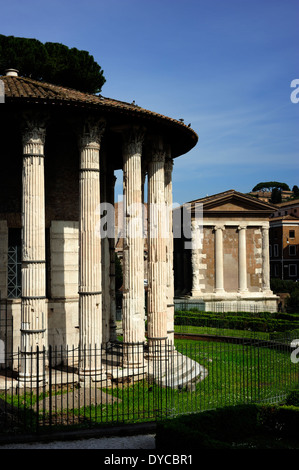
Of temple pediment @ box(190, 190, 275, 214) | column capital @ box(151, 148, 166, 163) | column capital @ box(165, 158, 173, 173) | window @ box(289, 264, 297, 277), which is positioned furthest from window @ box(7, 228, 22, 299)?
window @ box(289, 264, 297, 277)

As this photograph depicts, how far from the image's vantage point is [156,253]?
15.0 m

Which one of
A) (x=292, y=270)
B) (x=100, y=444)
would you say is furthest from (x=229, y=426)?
(x=292, y=270)

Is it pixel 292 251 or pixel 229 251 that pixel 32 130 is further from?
pixel 292 251

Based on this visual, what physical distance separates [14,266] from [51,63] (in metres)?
15.8

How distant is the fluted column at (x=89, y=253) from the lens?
42.3ft

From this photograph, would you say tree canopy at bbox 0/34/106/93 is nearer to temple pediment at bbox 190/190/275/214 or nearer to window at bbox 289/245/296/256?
temple pediment at bbox 190/190/275/214

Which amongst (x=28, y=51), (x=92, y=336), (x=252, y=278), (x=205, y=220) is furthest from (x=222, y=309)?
(x=92, y=336)

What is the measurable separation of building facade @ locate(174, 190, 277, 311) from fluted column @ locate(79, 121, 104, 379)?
22.2 m

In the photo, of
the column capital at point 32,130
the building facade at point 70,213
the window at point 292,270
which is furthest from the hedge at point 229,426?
the window at point 292,270

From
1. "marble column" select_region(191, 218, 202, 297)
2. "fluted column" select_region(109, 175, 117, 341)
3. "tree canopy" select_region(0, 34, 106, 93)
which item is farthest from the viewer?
"marble column" select_region(191, 218, 202, 297)

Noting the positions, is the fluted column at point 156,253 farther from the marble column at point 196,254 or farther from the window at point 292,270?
the window at point 292,270

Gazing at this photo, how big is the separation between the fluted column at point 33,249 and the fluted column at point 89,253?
0.99 meters

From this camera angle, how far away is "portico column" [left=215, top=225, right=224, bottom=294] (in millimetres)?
35250

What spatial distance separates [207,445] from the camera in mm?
7637
